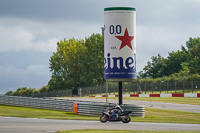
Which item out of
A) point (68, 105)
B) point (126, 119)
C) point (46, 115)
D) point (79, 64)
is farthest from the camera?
point (79, 64)

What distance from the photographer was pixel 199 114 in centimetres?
3791

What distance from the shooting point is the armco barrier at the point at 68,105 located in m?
33.7

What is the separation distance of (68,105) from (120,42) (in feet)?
29.5

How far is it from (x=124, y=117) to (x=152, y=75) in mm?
113494

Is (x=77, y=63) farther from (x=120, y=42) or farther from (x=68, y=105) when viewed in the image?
(x=120, y=42)

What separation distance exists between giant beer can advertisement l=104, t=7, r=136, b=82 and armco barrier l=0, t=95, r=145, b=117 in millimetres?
2443

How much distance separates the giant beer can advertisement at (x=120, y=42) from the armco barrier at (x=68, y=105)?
2.44 m

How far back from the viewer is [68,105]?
38.4m

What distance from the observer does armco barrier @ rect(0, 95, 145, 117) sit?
3366cm

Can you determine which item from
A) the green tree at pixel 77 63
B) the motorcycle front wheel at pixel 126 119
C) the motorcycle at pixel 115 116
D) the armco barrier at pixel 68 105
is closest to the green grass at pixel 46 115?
the armco barrier at pixel 68 105

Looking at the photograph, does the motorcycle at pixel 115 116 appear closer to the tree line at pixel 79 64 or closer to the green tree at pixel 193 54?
the green tree at pixel 193 54

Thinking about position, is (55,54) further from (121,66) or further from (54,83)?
(121,66)

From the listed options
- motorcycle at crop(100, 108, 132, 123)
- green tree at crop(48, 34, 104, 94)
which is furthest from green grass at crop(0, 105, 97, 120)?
green tree at crop(48, 34, 104, 94)

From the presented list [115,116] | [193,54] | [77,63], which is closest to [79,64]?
[77,63]
